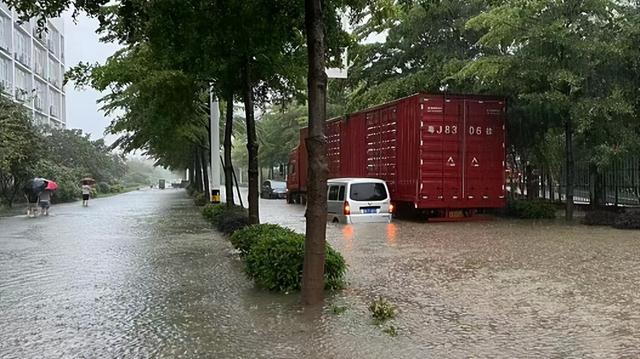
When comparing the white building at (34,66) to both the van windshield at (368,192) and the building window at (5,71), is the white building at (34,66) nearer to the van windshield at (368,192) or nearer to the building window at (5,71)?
the building window at (5,71)

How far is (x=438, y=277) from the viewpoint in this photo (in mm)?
9094

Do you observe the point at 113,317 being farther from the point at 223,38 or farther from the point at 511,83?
the point at 511,83

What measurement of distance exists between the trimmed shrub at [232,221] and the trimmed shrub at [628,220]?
378 inches

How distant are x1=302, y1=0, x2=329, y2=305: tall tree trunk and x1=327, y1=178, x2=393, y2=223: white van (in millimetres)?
10512

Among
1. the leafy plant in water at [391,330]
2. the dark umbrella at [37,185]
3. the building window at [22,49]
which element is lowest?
the leafy plant in water at [391,330]

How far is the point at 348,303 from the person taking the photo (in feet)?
24.2

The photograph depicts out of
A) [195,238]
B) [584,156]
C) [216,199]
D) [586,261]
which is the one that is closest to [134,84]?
[195,238]

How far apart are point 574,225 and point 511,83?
432cm

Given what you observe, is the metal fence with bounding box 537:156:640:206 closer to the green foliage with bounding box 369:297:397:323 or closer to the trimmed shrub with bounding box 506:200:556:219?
the trimmed shrub with bounding box 506:200:556:219

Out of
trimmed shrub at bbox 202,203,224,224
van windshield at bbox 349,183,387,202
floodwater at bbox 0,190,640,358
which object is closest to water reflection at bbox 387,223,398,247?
floodwater at bbox 0,190,640,358

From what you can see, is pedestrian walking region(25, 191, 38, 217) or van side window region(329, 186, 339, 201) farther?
pedestrian walking region(25, 191, 38, 217)

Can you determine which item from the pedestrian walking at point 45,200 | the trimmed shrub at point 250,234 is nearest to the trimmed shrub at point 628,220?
the trimmed shrub at point 250,234

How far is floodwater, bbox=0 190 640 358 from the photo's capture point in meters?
5.72

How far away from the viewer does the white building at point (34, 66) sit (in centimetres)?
4766
